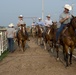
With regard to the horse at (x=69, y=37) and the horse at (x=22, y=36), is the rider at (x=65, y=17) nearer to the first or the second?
the horse at (x=69, y=37)

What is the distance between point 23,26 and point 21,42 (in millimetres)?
1339

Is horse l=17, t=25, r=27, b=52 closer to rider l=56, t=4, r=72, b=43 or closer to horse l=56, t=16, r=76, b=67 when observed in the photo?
rider l=56, t=4, r=72, b=43

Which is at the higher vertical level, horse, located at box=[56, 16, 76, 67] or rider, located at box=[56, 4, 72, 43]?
rider, located at box=[56, 4, 72, 43]

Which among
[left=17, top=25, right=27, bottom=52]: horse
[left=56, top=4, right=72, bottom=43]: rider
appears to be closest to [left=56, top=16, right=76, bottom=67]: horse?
[left=56, top=4, right=72, bottom=43]: rider

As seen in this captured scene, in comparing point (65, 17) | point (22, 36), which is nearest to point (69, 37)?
point (65, 17)

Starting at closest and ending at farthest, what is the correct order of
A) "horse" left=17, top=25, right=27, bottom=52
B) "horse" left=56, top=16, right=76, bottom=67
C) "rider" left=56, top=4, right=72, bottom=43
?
"horse" left=56, top=16, right=76, bottom=67
"rider" left=56, top=4, right=72, bottom=43
"horse" left=17, top=25, right=27, bottom=52

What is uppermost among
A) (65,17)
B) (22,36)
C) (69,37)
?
(65,17)

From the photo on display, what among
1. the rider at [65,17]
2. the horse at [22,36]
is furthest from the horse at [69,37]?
the horse at [22,36]

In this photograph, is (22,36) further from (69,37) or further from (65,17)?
(69,37)

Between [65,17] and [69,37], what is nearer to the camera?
[69,37]

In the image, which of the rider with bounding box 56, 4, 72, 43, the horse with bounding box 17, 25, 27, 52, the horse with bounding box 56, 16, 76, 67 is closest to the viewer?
the horse with bounding box 56, 16, 76, 67

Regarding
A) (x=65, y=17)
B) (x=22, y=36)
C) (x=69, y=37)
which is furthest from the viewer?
(x=22, y=36)

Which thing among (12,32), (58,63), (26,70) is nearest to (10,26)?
(12,32)

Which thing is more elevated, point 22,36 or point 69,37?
point 69,37
